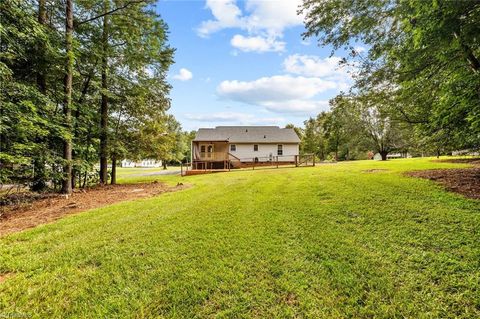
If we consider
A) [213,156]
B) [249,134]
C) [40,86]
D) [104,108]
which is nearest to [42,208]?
[40,86]

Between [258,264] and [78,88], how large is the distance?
12806mm

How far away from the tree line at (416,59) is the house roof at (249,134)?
1867 cm

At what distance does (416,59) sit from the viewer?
17.3ft

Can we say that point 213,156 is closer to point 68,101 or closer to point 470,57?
point 68,101

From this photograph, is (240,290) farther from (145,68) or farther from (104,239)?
(145,68)

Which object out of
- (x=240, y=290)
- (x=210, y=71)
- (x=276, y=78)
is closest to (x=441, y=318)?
(x=240, y=290)

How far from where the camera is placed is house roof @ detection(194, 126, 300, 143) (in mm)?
28306

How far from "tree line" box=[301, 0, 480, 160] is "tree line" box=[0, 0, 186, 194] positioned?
7929 millimetres

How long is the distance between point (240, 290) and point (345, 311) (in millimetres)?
1172

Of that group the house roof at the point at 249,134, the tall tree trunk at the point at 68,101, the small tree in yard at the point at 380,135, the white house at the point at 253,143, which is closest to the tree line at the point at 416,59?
the tall tree trunk at the point at 68,101

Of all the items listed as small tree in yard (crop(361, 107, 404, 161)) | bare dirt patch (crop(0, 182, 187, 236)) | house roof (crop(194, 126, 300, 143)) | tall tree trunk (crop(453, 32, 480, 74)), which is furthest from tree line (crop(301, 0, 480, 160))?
small tree in yard (crop(361, 107, 404, 161))

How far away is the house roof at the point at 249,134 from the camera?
28306 millimetres

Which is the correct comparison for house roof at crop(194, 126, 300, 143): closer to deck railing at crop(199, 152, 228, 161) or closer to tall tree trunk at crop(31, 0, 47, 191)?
deck railing at crop(199, 152, 228, 161)

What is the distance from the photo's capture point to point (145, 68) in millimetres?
→ 12594
